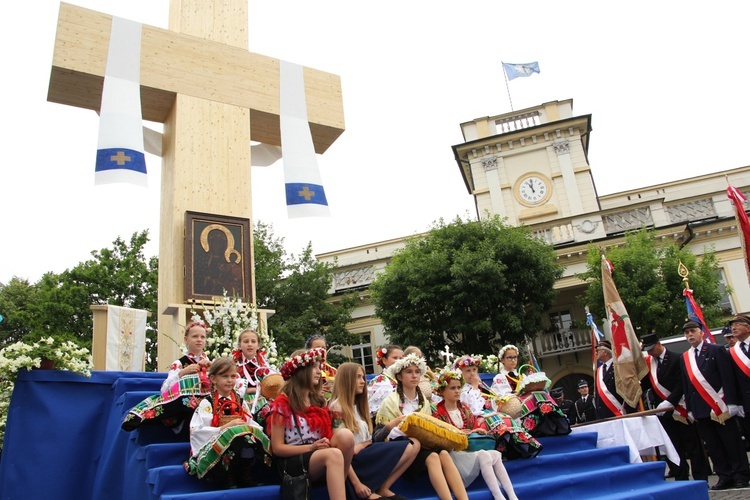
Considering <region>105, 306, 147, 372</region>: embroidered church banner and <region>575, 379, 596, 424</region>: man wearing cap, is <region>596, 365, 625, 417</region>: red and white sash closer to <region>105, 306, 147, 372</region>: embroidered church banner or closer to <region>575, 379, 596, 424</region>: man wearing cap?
<region>575, 379, 596, 424</region>: man wearing cap

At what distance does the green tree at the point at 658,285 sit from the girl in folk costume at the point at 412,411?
48.4 ft

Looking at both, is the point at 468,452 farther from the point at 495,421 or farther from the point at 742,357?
the point at 742,357

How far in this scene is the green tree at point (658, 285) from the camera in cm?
1841

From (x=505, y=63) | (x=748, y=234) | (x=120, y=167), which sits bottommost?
(x=748, y=234)

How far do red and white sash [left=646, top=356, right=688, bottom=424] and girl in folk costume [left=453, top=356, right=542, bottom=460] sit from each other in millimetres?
2381

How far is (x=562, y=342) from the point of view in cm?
2309

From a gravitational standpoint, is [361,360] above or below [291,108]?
below

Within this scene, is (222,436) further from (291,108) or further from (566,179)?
(566,179)

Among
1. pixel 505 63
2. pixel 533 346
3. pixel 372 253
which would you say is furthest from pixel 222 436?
pixel 505 63

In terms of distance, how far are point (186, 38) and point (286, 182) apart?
3.01 metres

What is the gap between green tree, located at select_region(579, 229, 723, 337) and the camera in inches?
725

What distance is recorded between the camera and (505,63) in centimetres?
3044

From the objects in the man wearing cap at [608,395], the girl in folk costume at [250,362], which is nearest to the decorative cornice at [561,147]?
the man wearing cap at [608,395]

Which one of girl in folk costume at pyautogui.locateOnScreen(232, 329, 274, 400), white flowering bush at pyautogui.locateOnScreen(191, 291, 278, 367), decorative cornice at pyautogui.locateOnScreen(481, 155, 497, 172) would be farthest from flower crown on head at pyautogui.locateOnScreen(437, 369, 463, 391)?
decorative cornice at pyautogui.locateOnScreen(481, 155, 497, 172)
